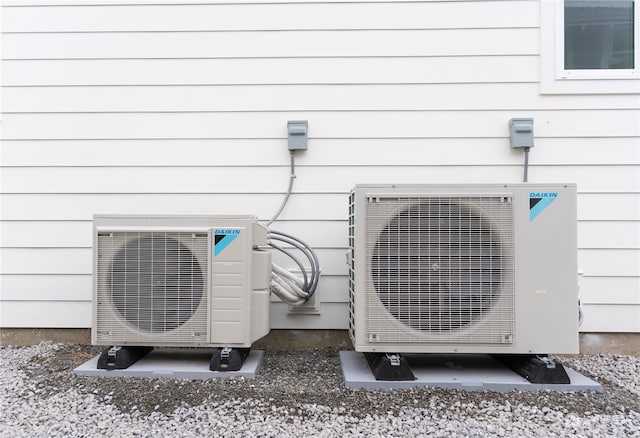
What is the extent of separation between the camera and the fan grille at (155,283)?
1.86m

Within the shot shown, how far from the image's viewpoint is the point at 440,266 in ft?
5.80

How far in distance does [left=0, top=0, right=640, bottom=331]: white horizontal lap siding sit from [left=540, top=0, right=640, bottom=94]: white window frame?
0.17 ft

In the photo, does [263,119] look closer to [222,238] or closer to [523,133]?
[222,238]

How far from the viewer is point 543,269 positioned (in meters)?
1.76

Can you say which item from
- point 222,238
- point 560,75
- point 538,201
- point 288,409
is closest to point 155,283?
point 222,238

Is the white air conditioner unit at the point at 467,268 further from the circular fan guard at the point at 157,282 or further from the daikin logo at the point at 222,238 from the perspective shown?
the circular fan guard at the point at 157,282

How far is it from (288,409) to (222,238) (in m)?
0.77

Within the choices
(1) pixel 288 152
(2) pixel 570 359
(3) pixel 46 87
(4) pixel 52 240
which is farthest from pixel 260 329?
(3) pixel 46 87

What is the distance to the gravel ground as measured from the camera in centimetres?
145

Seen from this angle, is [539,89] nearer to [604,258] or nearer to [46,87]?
[604,258]

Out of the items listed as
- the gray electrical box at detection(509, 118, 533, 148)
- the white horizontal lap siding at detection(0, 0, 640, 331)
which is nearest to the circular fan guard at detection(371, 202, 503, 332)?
the white horizontal lap siding at detection(0, 0, 640, 331)

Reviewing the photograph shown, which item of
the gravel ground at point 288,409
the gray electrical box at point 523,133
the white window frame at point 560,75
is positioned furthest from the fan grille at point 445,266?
the white window frame at point 560,75

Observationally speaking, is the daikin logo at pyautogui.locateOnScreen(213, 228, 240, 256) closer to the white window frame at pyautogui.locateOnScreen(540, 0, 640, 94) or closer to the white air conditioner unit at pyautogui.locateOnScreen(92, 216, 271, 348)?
the white air conditioner unit at pyautogui.locateOnScreen(92, 216, 271, 348)

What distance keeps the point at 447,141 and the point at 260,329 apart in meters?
1.48
